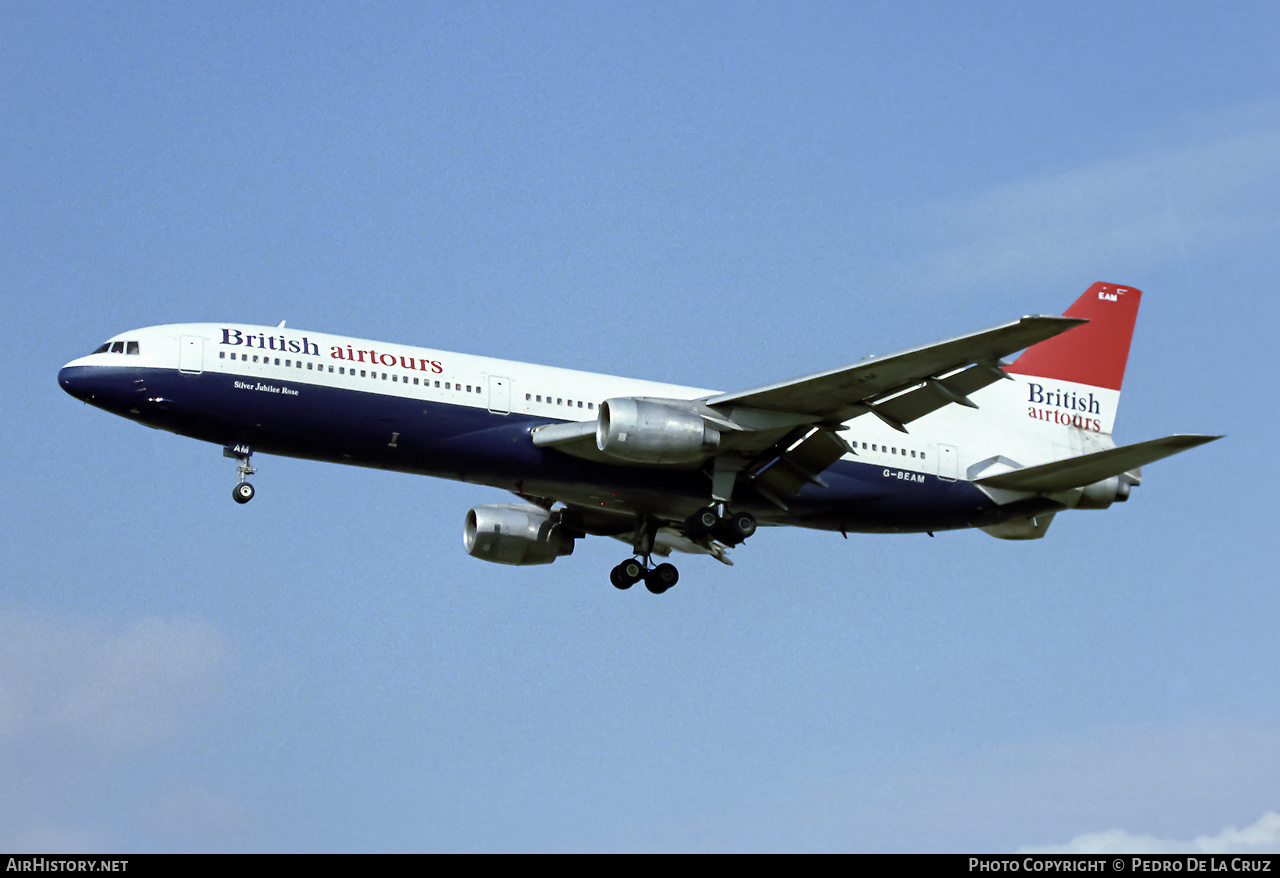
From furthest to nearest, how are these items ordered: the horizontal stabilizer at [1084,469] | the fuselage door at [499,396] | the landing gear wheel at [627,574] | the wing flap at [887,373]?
the landing gear wheel at [627,574]
the fuselage door at [499,396]
the horizontal stabilizer at [1084,469]
the wing flap at [887,373]

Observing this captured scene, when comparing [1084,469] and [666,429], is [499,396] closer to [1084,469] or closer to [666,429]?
[666,429]

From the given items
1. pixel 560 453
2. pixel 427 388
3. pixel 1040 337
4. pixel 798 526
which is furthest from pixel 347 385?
pixel 1040 337

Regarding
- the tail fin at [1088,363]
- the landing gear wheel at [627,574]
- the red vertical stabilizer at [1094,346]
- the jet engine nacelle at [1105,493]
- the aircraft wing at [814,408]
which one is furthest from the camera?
the red vertical stabilizer at [1094,346]

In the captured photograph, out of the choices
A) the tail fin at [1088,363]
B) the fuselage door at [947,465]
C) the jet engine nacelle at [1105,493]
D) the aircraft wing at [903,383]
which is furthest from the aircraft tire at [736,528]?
the tail fin at [1088,363]

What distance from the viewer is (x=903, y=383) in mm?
33812

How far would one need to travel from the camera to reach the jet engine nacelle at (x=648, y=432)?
3391 centimetres

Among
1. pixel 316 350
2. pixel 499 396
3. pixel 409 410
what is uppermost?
pixel 316 350

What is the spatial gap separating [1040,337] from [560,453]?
1088 cm

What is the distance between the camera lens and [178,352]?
3381 cm

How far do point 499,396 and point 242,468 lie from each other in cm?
587

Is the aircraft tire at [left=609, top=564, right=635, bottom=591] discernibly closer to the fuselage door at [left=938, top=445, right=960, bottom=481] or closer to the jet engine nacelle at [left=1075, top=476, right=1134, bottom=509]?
the fuselage door at [left=938, top=445, right=960, bottom=481]

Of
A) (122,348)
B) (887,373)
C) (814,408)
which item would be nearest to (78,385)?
(122,348)

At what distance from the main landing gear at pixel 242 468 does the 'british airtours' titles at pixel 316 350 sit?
2.23 meters

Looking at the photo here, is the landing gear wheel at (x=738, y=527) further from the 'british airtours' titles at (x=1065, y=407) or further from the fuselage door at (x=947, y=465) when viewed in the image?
the 'british airtours' titles at (x=1065, y=407)
